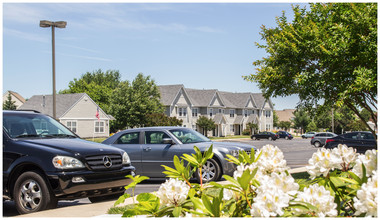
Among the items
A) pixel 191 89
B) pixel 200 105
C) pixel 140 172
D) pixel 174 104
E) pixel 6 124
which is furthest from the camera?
pixel 191 89

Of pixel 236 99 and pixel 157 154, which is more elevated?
pixel 236 99

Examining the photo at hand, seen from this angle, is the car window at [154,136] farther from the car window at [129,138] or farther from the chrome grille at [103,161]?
the chrome grille at [103,161]

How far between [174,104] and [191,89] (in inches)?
459

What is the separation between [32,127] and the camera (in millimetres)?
8695

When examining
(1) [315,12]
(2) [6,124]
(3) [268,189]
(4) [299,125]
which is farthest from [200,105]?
(3) [268,189]

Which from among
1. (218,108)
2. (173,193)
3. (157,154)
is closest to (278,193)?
(173,193)

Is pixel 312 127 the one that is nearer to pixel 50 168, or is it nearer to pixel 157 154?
pixel 157 154

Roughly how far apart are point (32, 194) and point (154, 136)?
18.0 ft

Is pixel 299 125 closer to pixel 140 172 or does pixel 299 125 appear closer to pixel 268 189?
pixel 140 172

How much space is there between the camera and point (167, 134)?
12.4 metres

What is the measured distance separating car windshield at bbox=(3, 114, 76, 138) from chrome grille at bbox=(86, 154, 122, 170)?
123cm

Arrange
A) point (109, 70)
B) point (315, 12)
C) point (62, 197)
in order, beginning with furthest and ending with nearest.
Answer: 1. point (109, 70)
2. point (315, 12)
3. point (62, 197)

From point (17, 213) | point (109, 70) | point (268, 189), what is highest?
point (109, 70)

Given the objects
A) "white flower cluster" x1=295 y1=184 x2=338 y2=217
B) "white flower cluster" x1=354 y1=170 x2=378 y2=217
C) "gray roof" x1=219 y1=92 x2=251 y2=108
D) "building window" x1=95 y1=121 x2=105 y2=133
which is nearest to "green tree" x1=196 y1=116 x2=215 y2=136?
"gray roof" x1=219 y1=92 x2=251 y2=108
